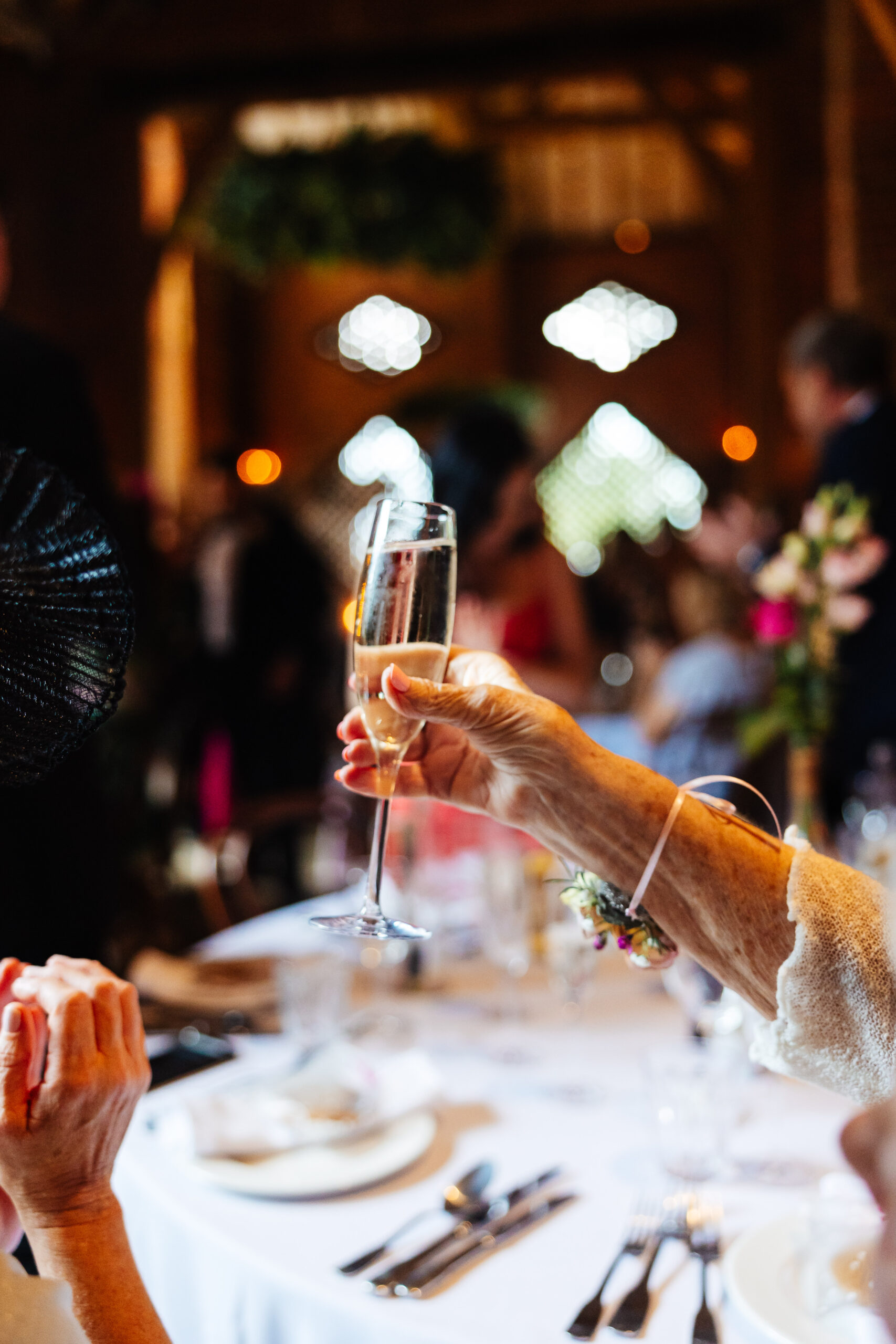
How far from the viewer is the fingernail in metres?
0.82

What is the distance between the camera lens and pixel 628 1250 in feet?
3.41

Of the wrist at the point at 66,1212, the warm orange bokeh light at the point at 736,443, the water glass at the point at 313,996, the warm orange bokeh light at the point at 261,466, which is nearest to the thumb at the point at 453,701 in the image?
the wrist at the point at 66,1212

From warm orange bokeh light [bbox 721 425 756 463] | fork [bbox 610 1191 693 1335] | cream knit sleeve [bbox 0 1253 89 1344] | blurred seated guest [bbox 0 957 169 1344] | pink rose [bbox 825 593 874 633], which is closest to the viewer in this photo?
cream knit sleeve [bbox 0 1253 89 1344]

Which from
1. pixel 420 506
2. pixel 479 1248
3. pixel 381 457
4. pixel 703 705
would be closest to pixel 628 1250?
pixel 479 1248

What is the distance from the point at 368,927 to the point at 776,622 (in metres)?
1.40

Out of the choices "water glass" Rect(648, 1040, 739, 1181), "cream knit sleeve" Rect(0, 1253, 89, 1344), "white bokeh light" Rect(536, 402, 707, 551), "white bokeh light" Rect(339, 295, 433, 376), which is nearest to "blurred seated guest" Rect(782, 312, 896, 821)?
"water glass" Rect(648, 1040, 739, 1181)

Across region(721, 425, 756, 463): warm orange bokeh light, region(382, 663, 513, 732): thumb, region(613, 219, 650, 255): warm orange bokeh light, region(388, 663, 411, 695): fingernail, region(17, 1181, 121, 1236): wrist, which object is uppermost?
region(613, 219, 650, 255): warm orange bokeh light

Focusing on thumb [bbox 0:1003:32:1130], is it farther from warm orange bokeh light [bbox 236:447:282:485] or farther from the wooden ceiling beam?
warm orange bokeh light [bbox 236:447:282:485]

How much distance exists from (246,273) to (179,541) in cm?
194

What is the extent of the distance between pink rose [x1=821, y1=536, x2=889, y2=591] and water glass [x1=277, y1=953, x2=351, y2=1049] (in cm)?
110

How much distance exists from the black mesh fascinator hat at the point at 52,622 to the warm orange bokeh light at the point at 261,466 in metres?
10.2

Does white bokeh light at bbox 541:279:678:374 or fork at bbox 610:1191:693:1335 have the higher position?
white bokeh light at bbox 541:279:678:374

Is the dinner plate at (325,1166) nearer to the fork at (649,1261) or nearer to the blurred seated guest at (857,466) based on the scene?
the fork at (649,1261)

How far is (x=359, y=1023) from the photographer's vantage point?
1.55 metres
